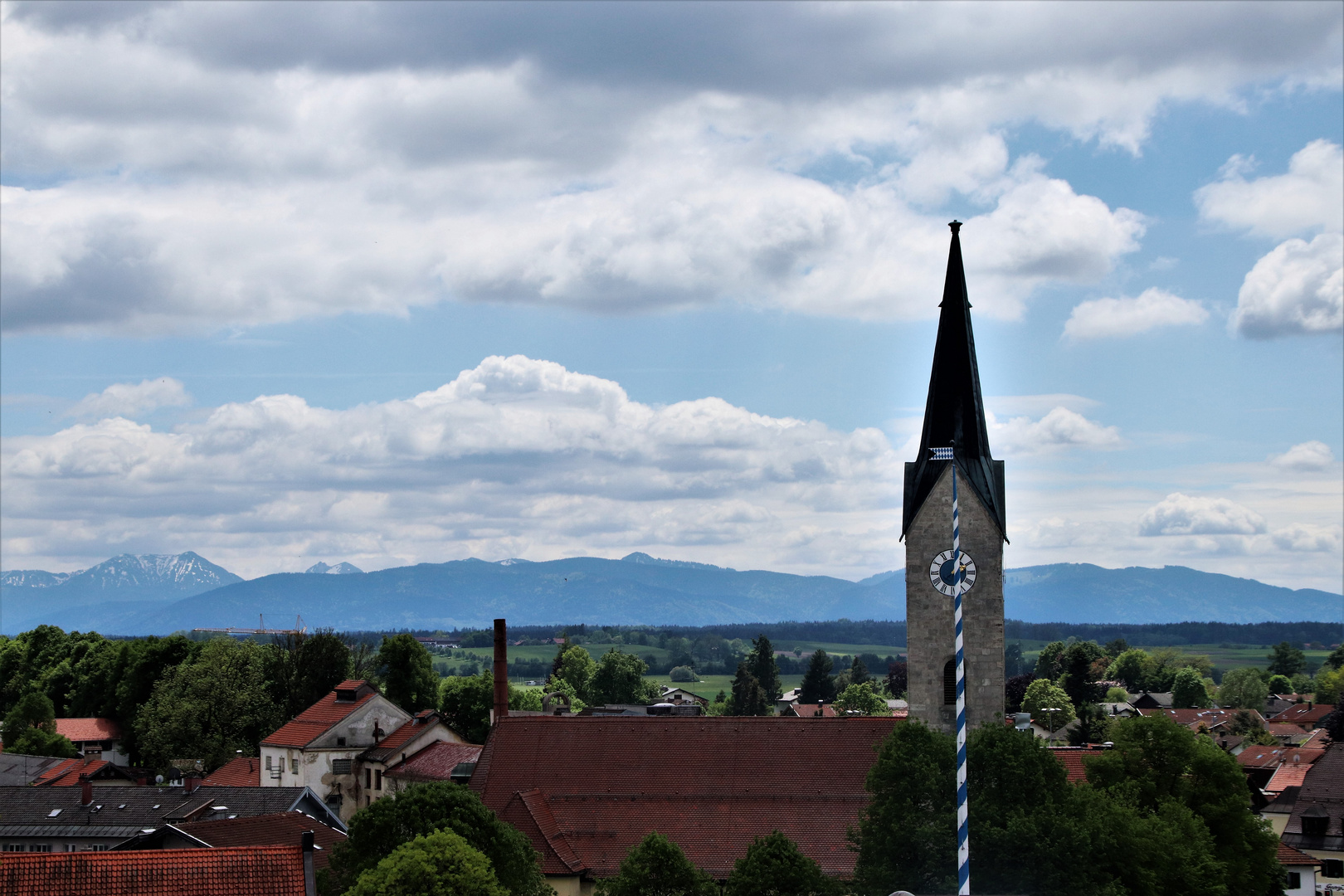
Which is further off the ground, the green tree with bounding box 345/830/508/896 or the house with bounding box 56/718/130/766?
the green tree with bounding box 345/830/508/896

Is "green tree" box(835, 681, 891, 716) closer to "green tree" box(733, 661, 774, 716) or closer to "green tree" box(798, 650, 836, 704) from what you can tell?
"green tree" box(798, 650, 836, 704)

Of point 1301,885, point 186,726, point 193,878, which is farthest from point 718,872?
point 186,726

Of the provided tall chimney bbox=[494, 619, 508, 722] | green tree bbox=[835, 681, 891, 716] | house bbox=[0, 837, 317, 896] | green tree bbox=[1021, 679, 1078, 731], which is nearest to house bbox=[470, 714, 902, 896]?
tall chimney bbox=[494, 619, 508, 722]

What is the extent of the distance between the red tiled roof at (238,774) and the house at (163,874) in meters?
55.0

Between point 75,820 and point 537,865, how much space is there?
3651 centimetres

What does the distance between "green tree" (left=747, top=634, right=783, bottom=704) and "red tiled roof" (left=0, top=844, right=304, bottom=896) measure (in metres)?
149

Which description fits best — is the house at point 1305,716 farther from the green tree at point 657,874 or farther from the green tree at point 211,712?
the green tree at point 657,874

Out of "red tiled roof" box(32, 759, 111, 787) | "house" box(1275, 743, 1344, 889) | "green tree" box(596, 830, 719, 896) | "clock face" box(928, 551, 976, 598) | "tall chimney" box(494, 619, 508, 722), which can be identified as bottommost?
"house" box(1275, 743, 1344, 889)

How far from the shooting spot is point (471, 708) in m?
115

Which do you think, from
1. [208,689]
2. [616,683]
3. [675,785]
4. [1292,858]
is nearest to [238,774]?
[208,689]

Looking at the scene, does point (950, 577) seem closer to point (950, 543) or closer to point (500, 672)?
point (950, 543)

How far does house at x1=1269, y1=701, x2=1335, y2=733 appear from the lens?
162 metres

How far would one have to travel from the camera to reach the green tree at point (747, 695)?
178625 mm

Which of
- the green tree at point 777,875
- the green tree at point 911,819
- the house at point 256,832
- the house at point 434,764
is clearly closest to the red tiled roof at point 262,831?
the house at point 256,832
